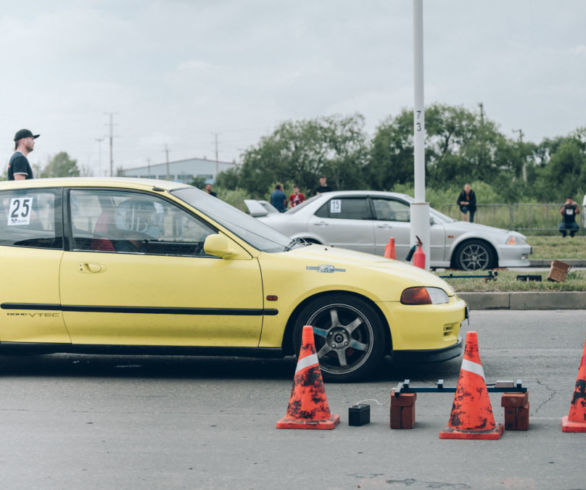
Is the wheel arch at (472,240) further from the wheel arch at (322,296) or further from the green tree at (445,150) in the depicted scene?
the green tree at (445,150)

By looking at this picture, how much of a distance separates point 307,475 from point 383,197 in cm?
1170

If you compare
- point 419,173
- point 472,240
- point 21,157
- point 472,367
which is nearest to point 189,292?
point 472,367

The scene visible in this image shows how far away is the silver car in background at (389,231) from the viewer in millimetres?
15820

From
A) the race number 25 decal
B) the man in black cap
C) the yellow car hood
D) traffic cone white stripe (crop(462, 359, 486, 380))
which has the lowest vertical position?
traffic cone white stripe (crop(462, 359, 486, 380))

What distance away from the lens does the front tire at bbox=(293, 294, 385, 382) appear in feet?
22.3

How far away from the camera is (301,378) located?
219 inches

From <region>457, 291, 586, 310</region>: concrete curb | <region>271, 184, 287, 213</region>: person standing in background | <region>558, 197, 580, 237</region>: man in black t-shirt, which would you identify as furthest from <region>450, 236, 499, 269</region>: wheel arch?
<region>558, 197, 580, 237</region>: man in black t-shirt

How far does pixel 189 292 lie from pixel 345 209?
367 inches

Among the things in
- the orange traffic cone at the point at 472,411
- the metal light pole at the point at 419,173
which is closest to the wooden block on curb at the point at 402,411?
the orange traffic cone at the point at 472,411

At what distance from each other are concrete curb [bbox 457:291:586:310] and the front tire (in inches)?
186

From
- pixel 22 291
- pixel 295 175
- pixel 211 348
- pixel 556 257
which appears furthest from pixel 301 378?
pixel 295 175

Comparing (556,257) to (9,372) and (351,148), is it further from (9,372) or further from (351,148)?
(351,148)

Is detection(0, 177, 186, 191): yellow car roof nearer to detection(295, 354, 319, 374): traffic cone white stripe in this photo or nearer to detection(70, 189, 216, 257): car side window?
detection(70, 189, 216, 257): car side window

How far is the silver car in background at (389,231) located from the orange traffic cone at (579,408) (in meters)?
10.3
